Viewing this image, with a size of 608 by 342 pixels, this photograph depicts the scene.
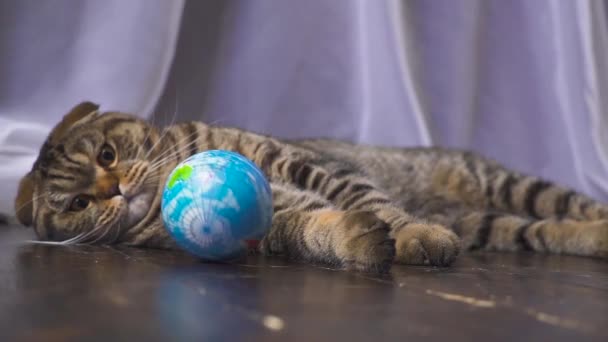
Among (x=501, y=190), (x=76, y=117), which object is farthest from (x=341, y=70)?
(x=76, y=117)

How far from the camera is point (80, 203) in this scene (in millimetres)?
1440

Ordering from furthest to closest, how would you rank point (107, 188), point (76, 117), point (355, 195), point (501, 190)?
point (501, 190) → point (76, 117) → point (355, 195) → point (107, 188)

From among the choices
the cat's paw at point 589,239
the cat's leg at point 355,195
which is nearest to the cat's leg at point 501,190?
the cat's paw at point 589,239

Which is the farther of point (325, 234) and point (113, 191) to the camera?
point (113, 191)

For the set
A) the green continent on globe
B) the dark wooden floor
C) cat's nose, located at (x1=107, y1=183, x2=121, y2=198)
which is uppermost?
the green continent on globe

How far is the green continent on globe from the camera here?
1.15 m

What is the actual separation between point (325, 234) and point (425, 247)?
0.61 feet

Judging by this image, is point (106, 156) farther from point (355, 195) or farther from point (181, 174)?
point (355, 195)

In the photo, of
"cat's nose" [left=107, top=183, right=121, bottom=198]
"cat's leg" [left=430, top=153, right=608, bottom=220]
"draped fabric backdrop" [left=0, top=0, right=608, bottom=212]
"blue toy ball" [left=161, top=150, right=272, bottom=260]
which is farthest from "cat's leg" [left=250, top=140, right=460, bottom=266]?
"draped fabric backdrop" [left=0, top=0, right=608, bottom=212]

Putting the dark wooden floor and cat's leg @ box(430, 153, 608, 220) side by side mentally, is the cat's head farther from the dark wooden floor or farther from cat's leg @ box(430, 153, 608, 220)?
cat's leg @ box(430, 153, 608, 220)

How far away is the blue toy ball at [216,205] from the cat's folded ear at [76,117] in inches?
22.5

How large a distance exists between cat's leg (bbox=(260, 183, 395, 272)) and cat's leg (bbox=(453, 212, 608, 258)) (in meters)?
0.47

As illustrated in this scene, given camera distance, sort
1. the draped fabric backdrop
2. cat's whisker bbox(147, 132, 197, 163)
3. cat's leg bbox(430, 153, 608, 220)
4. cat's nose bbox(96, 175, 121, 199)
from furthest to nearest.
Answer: the draped fabric backdrop, cat's leg bbox(430, 153, 608, 220), cat's whisker bbox(147, 132, 197, 163), cat's nose bbox(96, 175, 121, 199)

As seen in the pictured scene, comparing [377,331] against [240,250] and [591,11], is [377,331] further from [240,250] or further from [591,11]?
[591,11]
